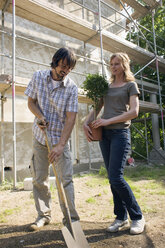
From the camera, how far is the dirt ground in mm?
1749

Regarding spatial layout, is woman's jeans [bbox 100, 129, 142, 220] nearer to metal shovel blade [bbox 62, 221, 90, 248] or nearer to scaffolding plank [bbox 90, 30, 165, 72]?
metal shovel blade [bbox 62, 221, 90, 248]

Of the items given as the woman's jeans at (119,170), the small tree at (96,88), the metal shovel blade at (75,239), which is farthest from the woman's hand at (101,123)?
the metal shovel blade at (75,239)

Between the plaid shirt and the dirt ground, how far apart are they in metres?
0.90

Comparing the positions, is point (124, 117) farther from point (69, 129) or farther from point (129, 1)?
point (129, 1)

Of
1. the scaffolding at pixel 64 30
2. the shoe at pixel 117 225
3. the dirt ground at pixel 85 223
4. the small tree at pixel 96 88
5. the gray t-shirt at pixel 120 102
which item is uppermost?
the scaffolding at pixel 64 30

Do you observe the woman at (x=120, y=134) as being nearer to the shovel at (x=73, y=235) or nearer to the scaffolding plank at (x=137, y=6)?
the shovel at (x=73, y=235)

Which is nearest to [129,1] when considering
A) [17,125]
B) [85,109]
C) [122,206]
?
[85,109]

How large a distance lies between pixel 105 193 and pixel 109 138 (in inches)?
70.2

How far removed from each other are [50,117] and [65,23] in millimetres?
4222

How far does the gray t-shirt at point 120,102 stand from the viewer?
6.40 ft

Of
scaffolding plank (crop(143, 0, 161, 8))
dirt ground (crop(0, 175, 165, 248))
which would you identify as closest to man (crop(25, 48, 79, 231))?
dirt ground (crop(0, 175, 165, 248))

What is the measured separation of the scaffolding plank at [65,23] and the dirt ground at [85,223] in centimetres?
408

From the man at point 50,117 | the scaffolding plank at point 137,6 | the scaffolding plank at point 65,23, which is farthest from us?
the scaffolding plank at point 137,6

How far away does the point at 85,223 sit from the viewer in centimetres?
221
